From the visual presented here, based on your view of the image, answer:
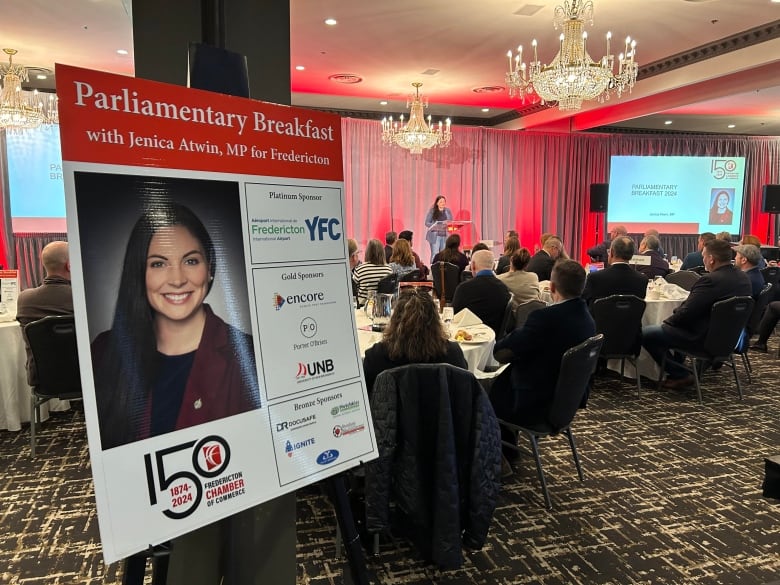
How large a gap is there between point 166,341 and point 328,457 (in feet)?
1.69

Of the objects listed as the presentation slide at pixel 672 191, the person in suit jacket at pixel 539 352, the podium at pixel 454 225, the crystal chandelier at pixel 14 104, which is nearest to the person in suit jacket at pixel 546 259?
the person in suit jacket at pixel 539 352

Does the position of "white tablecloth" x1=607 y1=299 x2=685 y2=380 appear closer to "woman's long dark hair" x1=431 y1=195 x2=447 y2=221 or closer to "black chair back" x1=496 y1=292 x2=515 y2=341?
"black chair back" x1=496 y1=292 x2=515 y2=341

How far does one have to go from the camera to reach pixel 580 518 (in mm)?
2881

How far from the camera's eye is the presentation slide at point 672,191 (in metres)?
11.8

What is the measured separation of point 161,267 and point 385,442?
1.32 m

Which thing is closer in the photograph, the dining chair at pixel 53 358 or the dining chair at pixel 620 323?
the dining chair at pixel 53 358

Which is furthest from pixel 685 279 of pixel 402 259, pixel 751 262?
pixel 402 259

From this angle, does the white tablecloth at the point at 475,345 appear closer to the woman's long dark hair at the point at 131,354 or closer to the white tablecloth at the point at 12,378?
the woman's long dark hair at the point at 131,354

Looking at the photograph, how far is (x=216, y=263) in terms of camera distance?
128cm

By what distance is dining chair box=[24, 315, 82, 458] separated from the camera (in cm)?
340

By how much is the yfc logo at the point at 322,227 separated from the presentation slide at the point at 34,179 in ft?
29.0

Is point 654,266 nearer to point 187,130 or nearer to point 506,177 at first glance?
point 506,177

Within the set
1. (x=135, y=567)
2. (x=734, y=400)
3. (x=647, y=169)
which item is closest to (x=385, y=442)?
(x=135, y=567)

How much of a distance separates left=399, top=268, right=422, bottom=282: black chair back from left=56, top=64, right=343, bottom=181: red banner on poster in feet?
14.5
